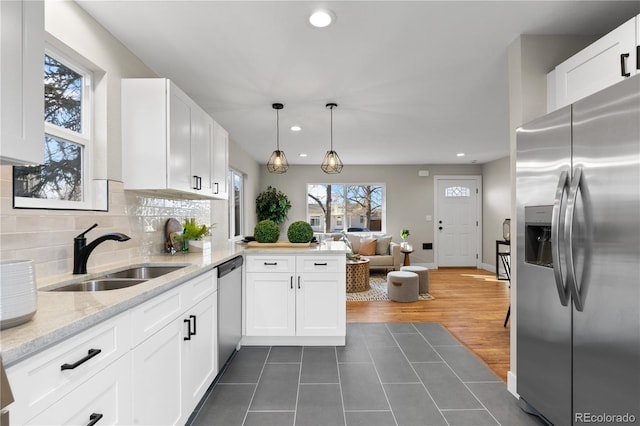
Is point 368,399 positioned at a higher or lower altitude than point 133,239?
lower

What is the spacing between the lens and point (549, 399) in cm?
174

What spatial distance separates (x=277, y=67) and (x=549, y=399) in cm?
286

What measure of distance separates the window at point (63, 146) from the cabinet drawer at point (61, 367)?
92 centimetres

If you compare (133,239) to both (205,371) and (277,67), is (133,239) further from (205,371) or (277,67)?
(277,67)

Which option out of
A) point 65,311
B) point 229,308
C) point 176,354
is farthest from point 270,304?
point 65,311

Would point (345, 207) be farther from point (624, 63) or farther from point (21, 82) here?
point (21, 82)

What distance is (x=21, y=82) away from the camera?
3.47ft

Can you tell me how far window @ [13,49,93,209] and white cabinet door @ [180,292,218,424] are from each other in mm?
964

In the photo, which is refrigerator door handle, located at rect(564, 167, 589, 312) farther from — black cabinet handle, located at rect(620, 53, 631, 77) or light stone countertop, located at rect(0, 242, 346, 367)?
light stone countertop, located at rect(0, 242, 346, 367)

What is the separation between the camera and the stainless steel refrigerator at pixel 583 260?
131cm

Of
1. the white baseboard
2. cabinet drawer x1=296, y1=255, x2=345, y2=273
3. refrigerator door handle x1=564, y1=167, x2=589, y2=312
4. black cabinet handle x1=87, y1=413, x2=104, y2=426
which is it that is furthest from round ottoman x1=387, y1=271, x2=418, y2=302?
black cabinet handle x1=87, y1=413, x2=104, y2=426

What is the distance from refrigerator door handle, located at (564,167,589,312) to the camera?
153cm

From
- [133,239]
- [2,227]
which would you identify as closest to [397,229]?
[133,239]

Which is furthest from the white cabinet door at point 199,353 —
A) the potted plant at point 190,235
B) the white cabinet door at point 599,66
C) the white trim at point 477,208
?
the white trim at point 477,208
